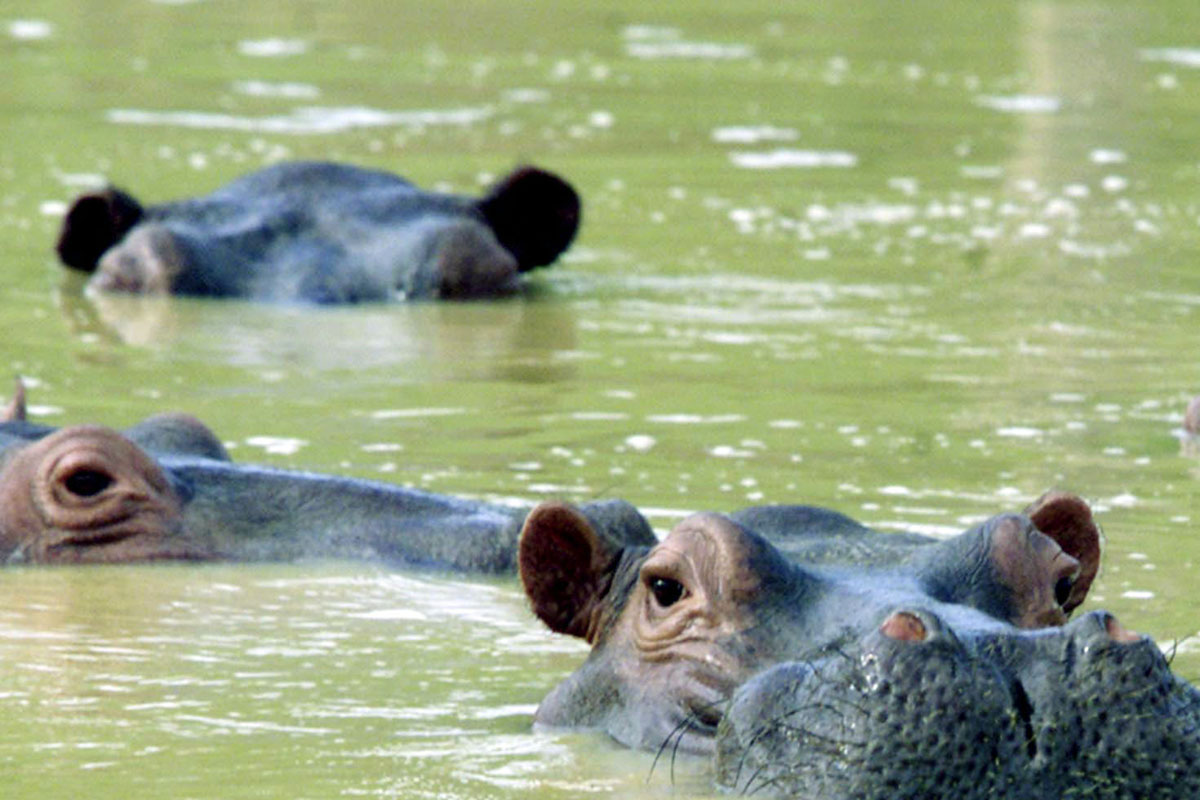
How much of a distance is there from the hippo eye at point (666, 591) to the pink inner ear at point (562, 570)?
282 millimetres

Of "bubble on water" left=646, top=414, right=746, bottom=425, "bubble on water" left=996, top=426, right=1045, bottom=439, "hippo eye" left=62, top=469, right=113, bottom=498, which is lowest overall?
"bubble on water" left=996, top=426, right=1045, bottom=439

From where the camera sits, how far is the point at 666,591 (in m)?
5.12

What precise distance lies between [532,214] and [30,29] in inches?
424

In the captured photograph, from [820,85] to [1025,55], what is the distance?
2983mm

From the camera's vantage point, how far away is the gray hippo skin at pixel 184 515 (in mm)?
7023

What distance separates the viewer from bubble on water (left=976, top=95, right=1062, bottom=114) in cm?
1847

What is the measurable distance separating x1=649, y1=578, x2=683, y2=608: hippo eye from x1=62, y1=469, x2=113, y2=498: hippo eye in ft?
7.72

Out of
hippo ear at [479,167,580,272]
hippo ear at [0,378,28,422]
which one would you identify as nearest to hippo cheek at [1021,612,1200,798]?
hippo ear at [0,378,28,422]

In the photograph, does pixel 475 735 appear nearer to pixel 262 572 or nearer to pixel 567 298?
pixel 262 572

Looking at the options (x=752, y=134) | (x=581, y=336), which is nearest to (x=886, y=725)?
(x=581, y=336)

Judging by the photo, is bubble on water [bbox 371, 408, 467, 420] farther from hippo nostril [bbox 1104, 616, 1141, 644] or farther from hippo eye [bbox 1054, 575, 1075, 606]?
hippo nostril [bbox 1104, 616, 1141, 644]

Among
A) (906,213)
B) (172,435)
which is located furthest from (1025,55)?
(172,435)

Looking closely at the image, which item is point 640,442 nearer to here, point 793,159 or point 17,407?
point 17,407

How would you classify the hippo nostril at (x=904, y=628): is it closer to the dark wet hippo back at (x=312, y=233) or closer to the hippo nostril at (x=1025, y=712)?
the hippo nostril at (x=1025, y=712)
